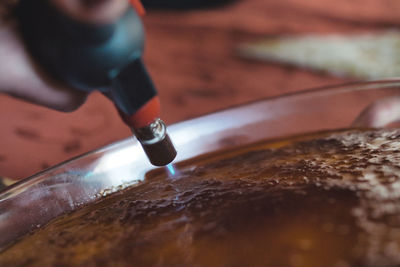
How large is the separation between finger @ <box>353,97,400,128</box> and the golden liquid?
3.0 inches

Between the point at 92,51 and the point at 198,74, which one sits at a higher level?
the point at 198,74

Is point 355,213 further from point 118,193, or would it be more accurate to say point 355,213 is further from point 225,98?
point 225,98

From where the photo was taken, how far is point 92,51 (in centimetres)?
29

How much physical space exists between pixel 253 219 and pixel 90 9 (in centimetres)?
17

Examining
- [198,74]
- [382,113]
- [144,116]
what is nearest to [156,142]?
[144,116]

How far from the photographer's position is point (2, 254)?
0.35 m

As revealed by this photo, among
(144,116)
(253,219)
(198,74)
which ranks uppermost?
(198,74)

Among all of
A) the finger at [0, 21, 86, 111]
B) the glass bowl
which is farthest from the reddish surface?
the finger at [0, 21, 86, 111]

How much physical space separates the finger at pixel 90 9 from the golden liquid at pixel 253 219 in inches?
5.9

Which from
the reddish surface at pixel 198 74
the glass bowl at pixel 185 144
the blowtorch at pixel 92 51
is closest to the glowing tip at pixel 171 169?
the glass bowl at pixel 185 144

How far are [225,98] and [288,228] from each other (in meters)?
0.62

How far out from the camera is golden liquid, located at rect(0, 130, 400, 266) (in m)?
0.26

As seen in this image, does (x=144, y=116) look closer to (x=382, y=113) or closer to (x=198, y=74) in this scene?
(x=382, y=113)

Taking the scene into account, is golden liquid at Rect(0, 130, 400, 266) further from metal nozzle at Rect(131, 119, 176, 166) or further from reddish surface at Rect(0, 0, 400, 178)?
reddish surface at Rect(0, 0, 400, 178)
